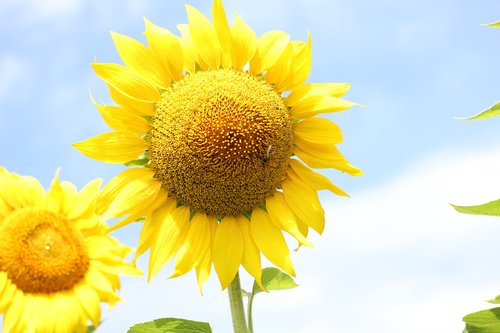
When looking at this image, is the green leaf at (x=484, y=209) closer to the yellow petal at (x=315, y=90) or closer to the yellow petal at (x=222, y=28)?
the yellow petal at (x=315, y=90)

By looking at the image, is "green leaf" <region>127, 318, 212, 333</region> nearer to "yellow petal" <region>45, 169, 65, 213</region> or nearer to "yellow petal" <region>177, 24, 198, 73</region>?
"yellow petal" <region>45, 169, 65, 213</region>

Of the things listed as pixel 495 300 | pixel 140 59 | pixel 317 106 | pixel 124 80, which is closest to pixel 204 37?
pixel 140 59

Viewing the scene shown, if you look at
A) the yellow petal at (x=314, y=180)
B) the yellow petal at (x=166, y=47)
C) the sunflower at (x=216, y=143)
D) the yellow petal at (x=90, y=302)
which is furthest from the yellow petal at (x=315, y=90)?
the yellow petal at (x=90, y=302)

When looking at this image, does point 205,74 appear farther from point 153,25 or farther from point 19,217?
point 19,217

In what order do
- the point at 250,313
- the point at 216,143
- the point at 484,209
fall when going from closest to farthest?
1. the point at 484,209
2. the point at 216,143
3. the point at 250,313

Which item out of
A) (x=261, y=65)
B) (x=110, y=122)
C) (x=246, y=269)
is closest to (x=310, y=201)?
(x=246, y=269)

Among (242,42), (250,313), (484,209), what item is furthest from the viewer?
(250,313)

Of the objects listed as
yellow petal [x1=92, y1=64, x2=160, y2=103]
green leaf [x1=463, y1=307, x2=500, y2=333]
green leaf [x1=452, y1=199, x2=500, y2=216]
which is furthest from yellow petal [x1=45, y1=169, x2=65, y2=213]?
green leaf [x1=463, y1=307, x2=500, y2=333]

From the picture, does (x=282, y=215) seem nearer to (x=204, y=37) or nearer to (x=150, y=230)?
(x=150, y=230)
